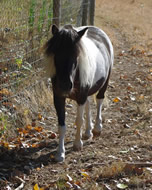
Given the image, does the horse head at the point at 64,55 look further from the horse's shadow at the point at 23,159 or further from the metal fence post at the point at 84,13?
the metal fence post at the point at 84,13

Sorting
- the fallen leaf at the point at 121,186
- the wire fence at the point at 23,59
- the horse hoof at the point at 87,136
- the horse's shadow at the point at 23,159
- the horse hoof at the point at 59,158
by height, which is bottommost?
the horse hoof at the point at 87,136

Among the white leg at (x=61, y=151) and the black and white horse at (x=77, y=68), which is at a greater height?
the black and white horse at (x=77, y=68)

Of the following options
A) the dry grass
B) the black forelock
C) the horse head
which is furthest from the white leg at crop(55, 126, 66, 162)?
the dry grass

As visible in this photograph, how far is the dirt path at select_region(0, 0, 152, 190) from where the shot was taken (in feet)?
12.0

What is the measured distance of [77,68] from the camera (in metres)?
4.09

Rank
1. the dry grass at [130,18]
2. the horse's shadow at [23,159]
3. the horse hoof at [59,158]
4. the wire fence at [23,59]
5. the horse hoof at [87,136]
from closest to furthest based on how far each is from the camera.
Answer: the horse's shadow at [23,159], the horse hoof at [59,158], the horse hoof at [87,136], the wire fence at [23,59], the dry grass at [130,18]

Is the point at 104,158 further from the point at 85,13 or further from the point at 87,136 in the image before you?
the point at 85,13

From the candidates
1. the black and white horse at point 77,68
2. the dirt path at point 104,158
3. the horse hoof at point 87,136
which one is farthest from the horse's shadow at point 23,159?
the horse hoof at point 87,136

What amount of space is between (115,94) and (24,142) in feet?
9.72

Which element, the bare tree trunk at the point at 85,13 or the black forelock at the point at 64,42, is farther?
the bare tree trunk at the point at 85,13

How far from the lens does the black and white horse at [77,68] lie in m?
3.75

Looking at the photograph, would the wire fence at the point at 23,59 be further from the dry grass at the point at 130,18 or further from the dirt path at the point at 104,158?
the dry grass at the point at 130,18

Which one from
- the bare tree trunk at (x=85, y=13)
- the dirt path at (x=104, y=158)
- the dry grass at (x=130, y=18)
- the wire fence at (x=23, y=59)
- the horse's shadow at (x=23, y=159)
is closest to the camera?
the dirt path at (x=104, y=158)

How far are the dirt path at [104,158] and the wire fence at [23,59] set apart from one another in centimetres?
48
